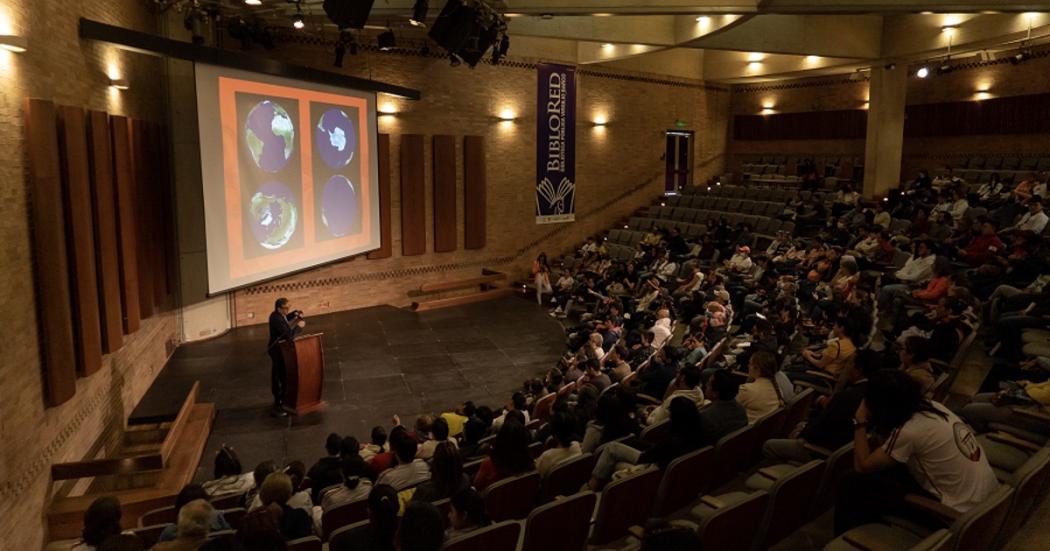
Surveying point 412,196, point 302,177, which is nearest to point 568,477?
point 302,177

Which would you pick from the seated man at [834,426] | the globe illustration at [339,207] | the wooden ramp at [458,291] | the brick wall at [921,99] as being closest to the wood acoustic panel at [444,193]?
the wooden ramp at [458,291]

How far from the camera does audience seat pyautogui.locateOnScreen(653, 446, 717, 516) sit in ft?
12.0

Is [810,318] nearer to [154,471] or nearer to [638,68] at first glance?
[154,471]

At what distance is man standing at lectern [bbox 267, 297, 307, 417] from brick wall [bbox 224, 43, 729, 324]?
3042mm

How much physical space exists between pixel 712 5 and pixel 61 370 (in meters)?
8.66

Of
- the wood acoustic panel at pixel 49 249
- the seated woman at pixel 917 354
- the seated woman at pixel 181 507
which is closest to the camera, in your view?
the seated woman at pixel 181 507

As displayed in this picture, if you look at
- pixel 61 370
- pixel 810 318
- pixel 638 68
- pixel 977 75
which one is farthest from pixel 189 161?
pixel 977 75

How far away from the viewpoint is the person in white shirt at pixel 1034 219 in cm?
918

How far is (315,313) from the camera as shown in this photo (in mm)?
12352

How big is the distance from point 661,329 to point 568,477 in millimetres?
4784

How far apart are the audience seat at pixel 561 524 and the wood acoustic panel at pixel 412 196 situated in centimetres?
1038

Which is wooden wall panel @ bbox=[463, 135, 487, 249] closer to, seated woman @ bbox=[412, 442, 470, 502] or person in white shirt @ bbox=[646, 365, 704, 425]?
person in white shirt @ bbox=[646, 365, 704, 425]

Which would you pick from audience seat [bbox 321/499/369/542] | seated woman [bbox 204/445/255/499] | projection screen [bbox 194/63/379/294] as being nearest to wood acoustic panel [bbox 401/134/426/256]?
projection screen [bbox 194/63/379/294]

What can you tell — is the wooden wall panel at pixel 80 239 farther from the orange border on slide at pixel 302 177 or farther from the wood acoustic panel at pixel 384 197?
the wood acoustic panel at pixel 384 197
